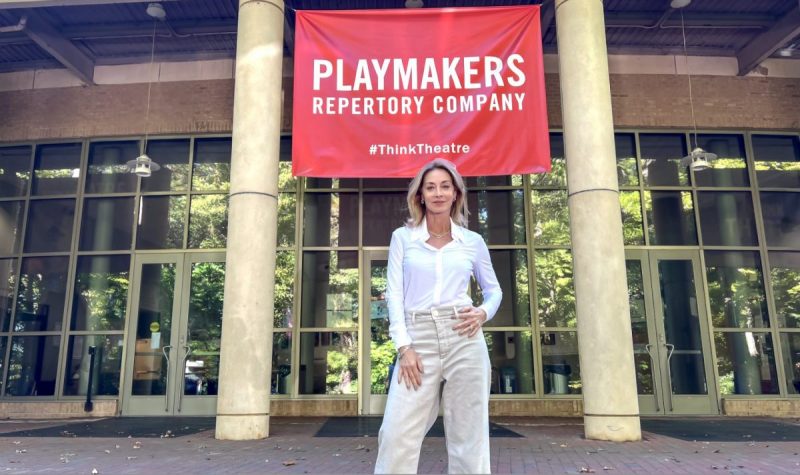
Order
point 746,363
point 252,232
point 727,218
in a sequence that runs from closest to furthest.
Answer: point 252,232 → point 746,363 → point 727,218

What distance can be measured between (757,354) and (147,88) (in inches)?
500

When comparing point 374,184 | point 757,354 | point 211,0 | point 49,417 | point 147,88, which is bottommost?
point 49,417

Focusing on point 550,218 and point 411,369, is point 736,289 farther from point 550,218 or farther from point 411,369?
point 411,369

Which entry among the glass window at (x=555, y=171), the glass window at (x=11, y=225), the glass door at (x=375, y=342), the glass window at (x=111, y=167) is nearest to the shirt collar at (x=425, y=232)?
the glass door at (x=375, y=342)

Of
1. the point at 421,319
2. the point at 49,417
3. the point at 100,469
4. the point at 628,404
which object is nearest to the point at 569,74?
the point at 628,404

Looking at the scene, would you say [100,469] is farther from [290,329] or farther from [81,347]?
[81,347]

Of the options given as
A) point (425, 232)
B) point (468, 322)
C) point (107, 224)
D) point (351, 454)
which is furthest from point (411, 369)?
point (107, 224)

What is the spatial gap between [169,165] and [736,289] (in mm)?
11139

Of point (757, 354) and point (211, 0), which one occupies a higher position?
point (211, 0)

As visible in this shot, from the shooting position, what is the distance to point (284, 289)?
1073 cm

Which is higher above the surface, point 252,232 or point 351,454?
point 252,232

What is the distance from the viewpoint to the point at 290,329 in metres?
10.5

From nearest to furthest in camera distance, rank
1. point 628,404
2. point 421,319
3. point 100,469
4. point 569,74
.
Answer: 1. point 421,319
2. point 100,469
3. point 628,404
4. point 569,74

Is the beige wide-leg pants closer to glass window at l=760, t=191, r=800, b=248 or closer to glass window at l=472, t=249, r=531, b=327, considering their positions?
glass window at l=472, t=249, r=531, b=327
